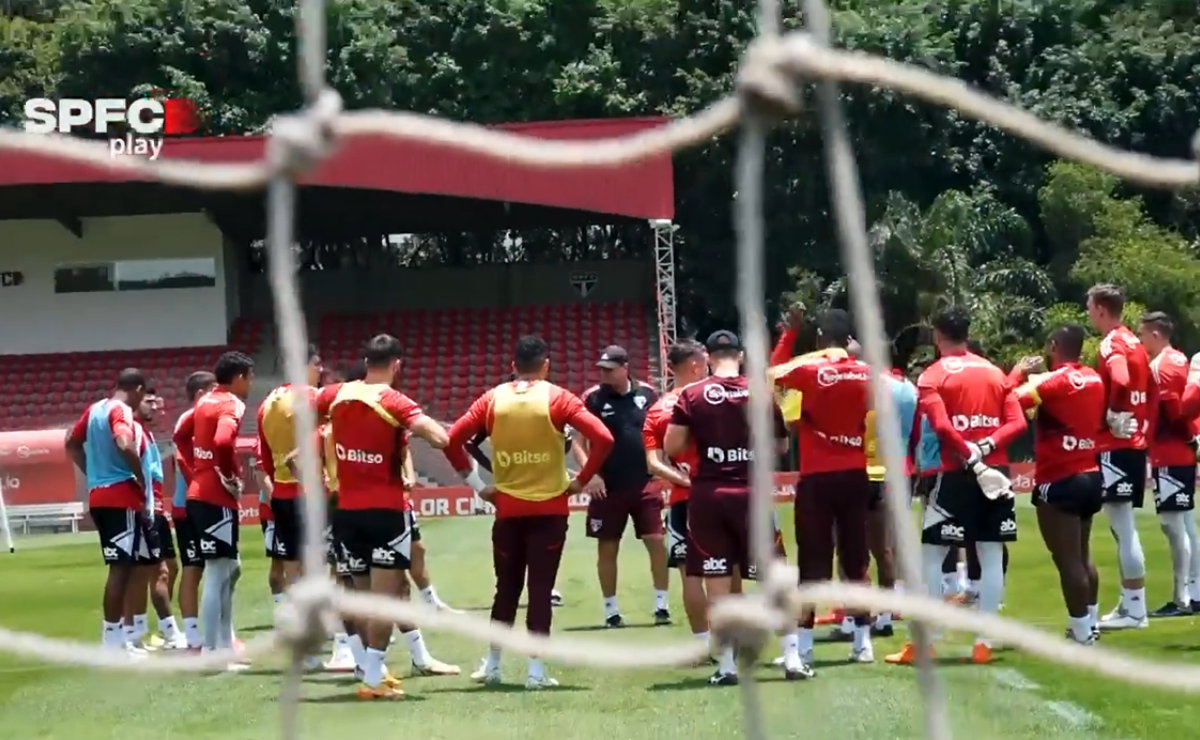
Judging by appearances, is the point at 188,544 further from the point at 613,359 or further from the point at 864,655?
the point at 864,655

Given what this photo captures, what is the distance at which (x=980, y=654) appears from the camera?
8.16m

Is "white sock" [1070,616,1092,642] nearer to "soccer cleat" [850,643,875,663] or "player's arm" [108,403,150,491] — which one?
"soccer cleat" [850,643,875,663]

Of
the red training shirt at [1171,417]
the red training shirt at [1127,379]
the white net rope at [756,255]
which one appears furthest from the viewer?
the red training shirt at [1171,417]

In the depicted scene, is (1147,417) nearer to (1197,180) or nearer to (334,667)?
(334,667)

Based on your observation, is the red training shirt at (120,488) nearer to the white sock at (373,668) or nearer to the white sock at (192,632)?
the white sock at (192,632)

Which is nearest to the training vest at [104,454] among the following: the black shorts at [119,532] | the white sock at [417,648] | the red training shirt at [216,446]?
the black shorts at [119,532]

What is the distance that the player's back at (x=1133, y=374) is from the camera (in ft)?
29.5

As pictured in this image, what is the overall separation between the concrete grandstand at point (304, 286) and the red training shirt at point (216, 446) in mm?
17069

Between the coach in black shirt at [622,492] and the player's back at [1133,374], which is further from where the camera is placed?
the coach in black shirt at [622,492]

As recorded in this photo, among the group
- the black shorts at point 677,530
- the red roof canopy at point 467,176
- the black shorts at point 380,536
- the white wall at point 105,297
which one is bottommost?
the black shorts at point 677,530

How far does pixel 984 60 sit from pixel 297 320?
103ft

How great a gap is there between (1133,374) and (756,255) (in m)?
6.76

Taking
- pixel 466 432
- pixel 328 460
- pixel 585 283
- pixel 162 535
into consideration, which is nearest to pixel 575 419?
pixel 466 432

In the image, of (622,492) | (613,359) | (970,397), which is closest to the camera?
(970,397)
